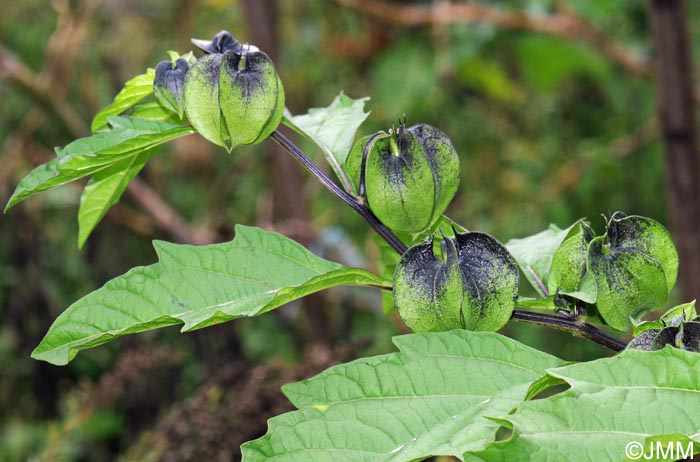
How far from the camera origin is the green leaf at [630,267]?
33cm

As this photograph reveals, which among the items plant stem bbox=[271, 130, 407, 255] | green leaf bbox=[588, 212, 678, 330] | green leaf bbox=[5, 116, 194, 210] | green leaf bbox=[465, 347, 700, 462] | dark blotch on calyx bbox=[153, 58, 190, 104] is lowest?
green leaf bbox=[465, 347, 700, 462]

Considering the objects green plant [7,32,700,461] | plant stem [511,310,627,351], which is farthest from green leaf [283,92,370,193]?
plant stem [511,310,627,351]

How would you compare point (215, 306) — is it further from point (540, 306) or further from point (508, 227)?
point (508, 227)

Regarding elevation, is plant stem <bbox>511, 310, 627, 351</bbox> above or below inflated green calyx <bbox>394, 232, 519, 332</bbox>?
below

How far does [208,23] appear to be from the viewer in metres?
1.87

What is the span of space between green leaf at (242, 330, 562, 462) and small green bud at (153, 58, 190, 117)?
0.48 ft

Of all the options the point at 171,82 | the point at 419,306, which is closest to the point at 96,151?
the point at 171,82

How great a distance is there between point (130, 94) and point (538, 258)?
0.23 m

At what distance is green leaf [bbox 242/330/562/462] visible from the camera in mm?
288

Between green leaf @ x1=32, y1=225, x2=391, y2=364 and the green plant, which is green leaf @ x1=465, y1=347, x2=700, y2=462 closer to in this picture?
the green plant

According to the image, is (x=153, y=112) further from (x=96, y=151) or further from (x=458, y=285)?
(x=458, y=285)

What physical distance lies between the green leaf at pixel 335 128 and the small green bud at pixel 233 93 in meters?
0.05

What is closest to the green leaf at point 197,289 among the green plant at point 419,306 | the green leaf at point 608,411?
the green plant at point 419,306

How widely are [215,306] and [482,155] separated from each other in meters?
1.25
